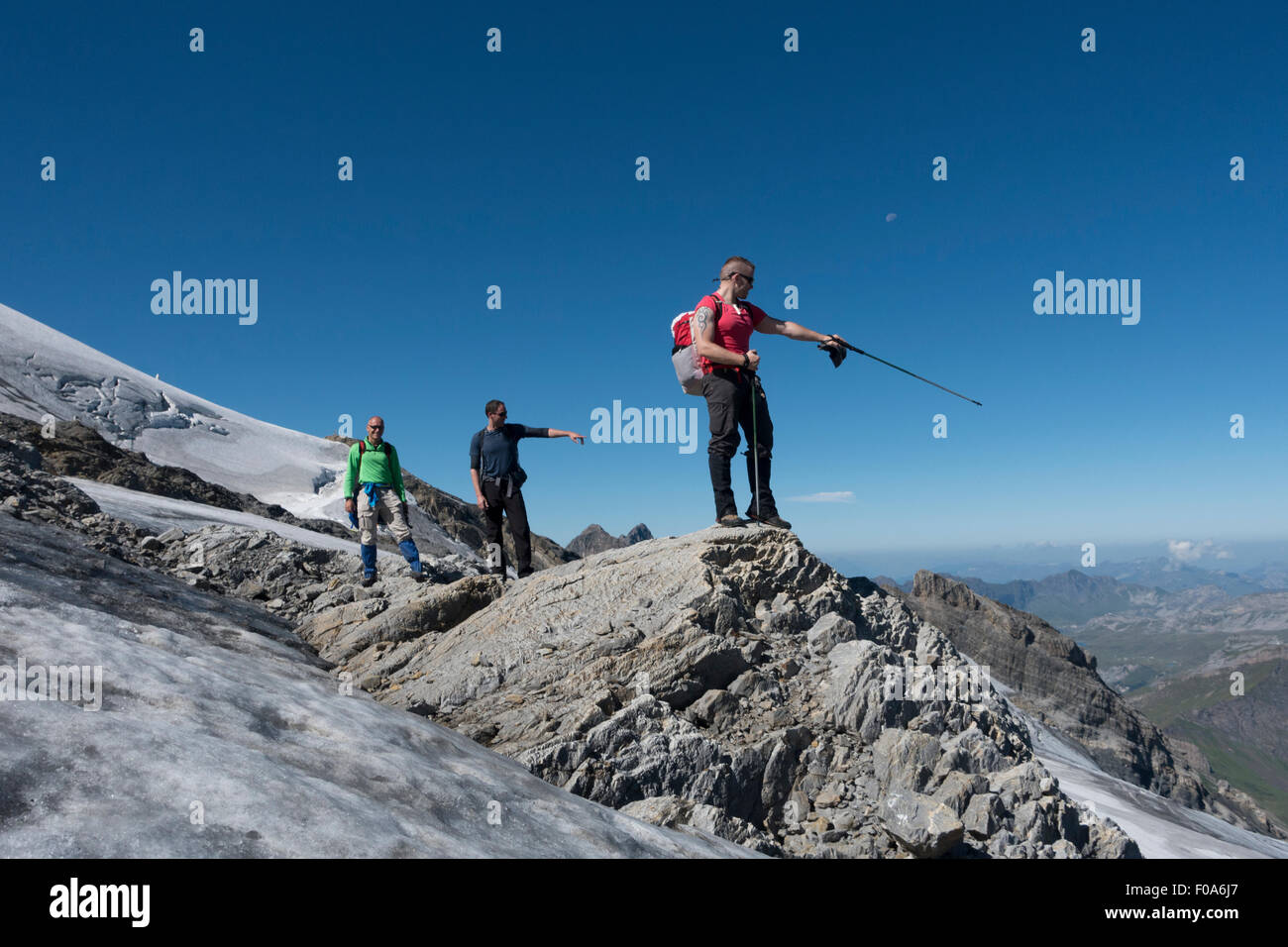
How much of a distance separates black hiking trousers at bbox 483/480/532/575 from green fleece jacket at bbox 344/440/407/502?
A: 1.65m

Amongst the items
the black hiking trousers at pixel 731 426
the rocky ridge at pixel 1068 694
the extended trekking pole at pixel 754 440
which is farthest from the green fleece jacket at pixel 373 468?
the rocky ridge at pixel 1068 694

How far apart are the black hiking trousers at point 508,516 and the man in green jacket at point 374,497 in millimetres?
1523

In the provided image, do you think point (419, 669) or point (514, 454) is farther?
point (514, 454)

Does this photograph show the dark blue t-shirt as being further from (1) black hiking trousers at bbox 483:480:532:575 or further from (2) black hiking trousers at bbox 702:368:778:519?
(2) black hiking trousers at bbox 702:368:778:519

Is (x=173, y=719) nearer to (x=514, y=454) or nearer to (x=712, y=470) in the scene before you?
(x=712, y=470)

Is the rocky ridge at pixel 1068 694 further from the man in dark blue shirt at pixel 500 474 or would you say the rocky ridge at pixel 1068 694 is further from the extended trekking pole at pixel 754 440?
the extended trekking pole at pixel 754 440

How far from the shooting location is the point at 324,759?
4.11 metres

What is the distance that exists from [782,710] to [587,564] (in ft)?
12.1

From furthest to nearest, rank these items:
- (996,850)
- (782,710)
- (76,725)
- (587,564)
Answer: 1. (587,564)
2. (782,710)
3. (996,850)
4. (76,725)

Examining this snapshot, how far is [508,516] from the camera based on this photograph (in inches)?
448

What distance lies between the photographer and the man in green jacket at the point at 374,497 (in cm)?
1171

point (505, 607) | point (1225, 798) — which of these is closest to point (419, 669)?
point (505, 607)

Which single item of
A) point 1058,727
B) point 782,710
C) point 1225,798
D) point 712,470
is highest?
point 712,470

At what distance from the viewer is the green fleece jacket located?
11727mm
